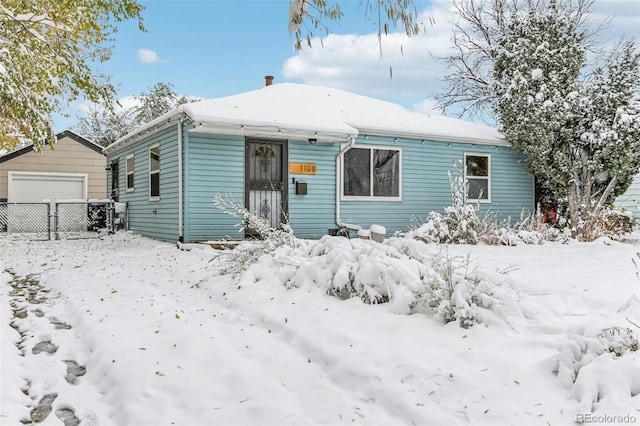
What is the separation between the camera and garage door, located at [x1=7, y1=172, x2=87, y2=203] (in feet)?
54.0

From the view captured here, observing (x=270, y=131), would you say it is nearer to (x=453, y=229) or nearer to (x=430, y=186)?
(x=453, y=229)

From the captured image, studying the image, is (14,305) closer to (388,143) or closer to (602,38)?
(388,143)

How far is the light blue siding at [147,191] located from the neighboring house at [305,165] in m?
0.02

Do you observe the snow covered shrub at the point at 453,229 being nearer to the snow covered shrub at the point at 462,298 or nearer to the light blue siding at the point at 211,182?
the light blue siding at the point at 211,182

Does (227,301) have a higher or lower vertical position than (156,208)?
lower

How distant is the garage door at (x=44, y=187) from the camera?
16453 millimetres

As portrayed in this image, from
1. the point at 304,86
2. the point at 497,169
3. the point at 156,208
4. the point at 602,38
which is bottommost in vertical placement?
the point at 156,208

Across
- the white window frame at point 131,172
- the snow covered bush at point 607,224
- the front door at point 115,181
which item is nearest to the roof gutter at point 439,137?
the snow covered bush at point 607,224

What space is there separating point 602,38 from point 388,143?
10756 mm

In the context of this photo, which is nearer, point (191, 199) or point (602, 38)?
point (191, 199)

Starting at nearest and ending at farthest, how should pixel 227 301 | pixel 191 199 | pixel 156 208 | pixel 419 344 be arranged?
pixel 419 344, pixel 227 301, pixel 191 199, pixel 156 208

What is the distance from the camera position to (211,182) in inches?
375

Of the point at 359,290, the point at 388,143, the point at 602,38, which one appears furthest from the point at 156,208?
the point at 602,38

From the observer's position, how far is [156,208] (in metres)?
11.0
